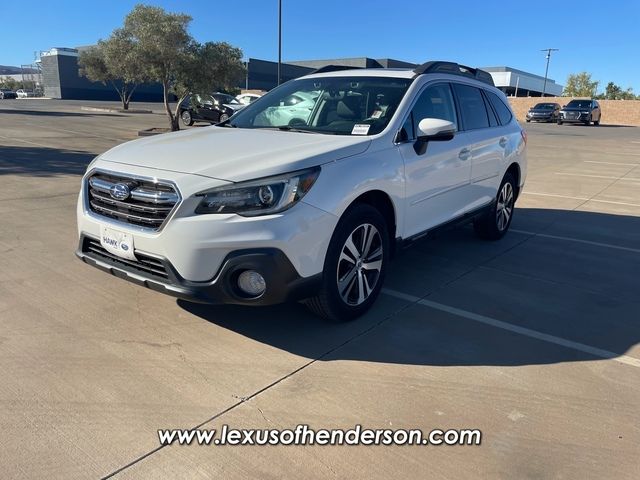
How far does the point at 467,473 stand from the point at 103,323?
2.54 meters

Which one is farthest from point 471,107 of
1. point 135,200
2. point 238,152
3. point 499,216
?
point 135,200

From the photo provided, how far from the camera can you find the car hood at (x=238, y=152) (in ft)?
10.4

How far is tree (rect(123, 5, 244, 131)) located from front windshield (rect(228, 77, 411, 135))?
15.8 m

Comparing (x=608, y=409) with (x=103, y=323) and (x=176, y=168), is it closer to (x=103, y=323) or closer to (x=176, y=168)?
(x=176, y=168)

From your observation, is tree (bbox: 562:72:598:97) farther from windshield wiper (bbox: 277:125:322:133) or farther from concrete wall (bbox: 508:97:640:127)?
windshield wiper (bbox: 277:125:322:133)

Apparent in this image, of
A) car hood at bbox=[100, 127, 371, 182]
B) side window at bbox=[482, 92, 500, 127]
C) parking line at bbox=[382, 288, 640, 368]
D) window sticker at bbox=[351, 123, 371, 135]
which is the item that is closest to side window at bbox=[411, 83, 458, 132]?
window sticker at bbox=[351, 123, 371, 135]

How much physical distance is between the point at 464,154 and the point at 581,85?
10314 cm

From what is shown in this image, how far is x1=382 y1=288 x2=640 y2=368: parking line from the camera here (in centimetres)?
351

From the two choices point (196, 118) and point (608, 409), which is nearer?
point (608, 409)

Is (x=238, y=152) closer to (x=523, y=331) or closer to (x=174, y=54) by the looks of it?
(x=523, y=331)

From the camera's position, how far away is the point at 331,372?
3.15 metres

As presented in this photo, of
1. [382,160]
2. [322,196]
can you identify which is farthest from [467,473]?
[382,160]

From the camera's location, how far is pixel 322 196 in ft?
10.6

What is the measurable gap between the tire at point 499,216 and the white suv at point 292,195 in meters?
1.20
